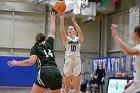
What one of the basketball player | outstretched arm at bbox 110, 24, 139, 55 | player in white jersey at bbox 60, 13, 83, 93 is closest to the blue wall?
player in white jersey at bbox 60, 13, 83, 93

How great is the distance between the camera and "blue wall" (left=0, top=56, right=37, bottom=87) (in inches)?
765

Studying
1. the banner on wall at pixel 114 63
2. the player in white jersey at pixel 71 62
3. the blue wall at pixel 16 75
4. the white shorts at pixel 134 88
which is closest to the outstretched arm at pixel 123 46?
the white shorts at pixel 134 88

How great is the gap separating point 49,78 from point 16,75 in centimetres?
1426

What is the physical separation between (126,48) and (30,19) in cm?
1968

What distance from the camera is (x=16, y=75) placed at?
19.6 m

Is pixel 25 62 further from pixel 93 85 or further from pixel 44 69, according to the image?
pixel 93 85

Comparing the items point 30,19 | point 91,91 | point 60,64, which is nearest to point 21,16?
point 30,19

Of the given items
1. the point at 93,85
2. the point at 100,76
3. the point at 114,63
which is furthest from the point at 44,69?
the point at 114,63

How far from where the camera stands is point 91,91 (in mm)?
19109

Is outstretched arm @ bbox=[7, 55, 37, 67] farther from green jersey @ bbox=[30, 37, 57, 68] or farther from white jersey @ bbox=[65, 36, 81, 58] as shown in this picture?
white jersey @ bbox=[65, 36, 81, 58]

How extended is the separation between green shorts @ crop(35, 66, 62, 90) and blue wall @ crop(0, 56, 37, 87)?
13946 millimetres

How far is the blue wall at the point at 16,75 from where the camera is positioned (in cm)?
1944

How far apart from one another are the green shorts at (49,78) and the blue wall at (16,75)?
13946 mm

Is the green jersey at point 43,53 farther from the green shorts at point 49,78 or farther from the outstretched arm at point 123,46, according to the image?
the outstretched arm at point 123,46
